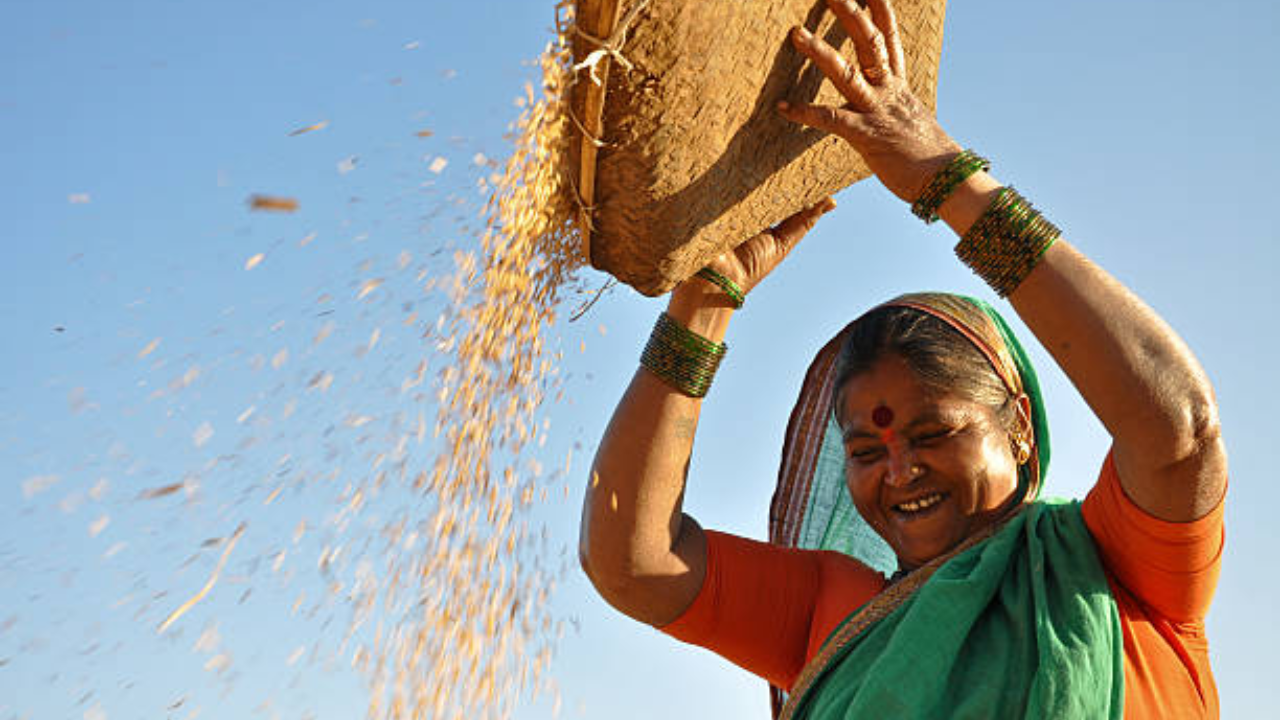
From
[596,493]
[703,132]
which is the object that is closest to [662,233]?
[703,132]

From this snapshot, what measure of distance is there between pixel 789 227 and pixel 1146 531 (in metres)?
1.34

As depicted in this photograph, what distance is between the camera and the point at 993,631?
92.7 inches

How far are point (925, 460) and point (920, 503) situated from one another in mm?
125

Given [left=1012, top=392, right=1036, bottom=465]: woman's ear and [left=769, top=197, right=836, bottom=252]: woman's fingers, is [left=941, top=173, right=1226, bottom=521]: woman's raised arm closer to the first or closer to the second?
[left=1012, top=392, right=1036, bottom=465]: woman's ear

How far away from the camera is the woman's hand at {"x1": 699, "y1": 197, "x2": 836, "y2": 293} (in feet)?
10.0

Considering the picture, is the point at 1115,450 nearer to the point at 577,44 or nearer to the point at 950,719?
the point at 950,719

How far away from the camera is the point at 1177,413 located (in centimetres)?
210

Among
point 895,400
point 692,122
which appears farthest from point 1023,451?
point 692,122

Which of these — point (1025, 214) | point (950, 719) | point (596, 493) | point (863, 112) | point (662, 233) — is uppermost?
point (863, 112)

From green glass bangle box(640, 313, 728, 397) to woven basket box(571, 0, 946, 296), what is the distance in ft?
1.35

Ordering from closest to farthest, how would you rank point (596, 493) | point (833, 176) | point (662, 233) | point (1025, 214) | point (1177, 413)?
point (1177, 413), point (1025, 214), point (662, 233), point (833, 176), point (596, 493)

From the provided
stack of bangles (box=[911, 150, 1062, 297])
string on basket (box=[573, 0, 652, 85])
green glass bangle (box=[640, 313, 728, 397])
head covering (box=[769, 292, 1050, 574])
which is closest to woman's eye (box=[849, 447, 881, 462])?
head covering (box=[769, 292, 1050, 574])

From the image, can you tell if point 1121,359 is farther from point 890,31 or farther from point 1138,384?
point 890,31

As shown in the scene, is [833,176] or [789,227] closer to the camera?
[833,176]
